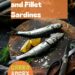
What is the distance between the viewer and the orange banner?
1.05 m

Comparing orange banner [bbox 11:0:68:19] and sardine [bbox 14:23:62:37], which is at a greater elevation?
orange banner [bbox 11:0:68:19]

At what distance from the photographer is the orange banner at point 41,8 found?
1054 millimetres

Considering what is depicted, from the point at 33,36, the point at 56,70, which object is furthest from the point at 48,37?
the point at 56,70

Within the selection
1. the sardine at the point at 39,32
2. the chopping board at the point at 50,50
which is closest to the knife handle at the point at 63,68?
the chopping board at the point at 50,50

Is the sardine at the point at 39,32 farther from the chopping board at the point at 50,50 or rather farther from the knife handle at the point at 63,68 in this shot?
the knife handle at the point at 63,68

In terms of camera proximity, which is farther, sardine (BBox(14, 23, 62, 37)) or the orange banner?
sardine (BBox(14, 23, 62, 37))

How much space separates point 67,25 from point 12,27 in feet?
0.87

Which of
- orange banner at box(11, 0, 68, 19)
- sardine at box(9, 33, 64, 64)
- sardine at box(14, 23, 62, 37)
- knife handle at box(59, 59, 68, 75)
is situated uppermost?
orange banner at box(11, 0, 68, 19)

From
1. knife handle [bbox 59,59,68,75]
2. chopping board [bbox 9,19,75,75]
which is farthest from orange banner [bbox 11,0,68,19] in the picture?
knife handle [bbox 59,59,68,75]

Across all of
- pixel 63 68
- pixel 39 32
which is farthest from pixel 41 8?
pixel 63 68

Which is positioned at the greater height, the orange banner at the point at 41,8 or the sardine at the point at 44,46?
the orange banner at the point at 41,8

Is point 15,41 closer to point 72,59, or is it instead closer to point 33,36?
point 33,36

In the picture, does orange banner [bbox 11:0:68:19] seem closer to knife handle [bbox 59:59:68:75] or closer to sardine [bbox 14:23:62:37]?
sardine [bbox 14:23:62:37]

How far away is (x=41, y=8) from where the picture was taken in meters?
1.05
